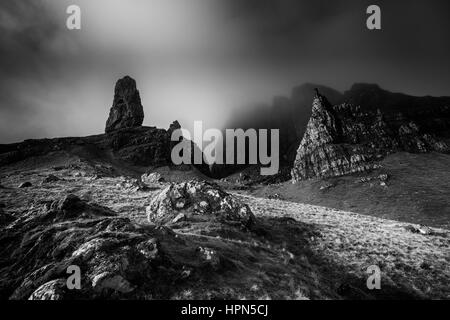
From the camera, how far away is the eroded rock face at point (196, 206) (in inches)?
960

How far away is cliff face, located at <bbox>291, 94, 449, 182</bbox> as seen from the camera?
101725 millimetres

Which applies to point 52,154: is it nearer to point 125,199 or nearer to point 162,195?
point 125,199

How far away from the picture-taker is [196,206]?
2577 cm

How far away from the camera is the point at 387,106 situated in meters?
197

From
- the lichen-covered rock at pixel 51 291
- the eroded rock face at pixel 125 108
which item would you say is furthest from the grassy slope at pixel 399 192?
the eroded rock face at pixel 125 108

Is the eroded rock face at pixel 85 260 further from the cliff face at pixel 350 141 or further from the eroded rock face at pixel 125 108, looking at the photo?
the eroded rock face at pixel 125 108

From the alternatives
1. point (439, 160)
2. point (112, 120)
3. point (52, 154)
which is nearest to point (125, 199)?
point (52, 154)

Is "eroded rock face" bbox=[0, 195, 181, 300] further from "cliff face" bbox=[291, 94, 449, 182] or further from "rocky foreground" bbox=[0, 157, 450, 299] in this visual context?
"cliff face" bbox=[291, 94, 449, 182]

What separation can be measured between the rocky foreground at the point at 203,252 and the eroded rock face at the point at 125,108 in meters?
121

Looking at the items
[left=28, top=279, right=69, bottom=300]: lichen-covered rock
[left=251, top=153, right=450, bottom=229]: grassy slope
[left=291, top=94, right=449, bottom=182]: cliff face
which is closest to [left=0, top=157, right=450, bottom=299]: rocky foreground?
[left=28, top=279, right=69, bottom=300]: lichen-covered rock

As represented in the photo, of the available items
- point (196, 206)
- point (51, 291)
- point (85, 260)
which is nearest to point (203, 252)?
point (85, 260)

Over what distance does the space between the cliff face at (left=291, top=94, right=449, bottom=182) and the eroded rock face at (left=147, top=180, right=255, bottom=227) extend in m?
83.8

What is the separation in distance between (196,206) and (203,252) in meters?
10.7
